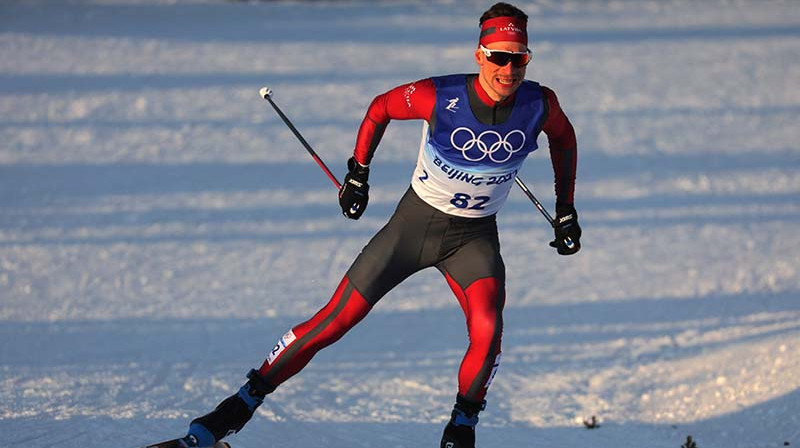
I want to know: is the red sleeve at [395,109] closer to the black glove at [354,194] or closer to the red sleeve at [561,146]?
the black glove at [354,194]

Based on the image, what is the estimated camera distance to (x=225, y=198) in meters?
10.3

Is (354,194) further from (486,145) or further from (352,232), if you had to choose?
(352,232)

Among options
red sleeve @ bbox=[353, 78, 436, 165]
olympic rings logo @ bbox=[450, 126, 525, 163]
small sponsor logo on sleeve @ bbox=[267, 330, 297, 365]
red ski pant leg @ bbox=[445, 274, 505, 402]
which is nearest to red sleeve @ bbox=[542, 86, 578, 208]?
olympic rings logo @ bbox=[450, 126, 525, 163]

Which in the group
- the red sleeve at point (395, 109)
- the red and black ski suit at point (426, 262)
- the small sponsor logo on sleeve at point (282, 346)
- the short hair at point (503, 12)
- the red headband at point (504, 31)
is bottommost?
the small sponsor logo on sleeve at point (282, 346)

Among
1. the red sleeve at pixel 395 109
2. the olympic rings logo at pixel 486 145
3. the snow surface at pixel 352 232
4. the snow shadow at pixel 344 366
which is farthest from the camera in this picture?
the snow surface at pixel 352 232

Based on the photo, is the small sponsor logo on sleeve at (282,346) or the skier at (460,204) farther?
the small sponsor logo on sleeve at (282,346)

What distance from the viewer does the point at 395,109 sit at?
221 inches

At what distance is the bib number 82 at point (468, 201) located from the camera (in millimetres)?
5637

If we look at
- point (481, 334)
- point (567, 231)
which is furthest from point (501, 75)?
point (481, 334)

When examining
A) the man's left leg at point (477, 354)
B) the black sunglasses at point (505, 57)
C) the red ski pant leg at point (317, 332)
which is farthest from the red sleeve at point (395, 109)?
the man's left leg at point (477, 354)

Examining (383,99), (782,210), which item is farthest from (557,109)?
(782,210)

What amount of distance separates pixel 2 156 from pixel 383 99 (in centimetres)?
643

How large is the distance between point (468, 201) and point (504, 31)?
88 centimetres

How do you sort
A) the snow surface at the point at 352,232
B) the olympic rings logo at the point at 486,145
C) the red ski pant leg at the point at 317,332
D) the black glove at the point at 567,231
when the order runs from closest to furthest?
the olympic rings logo at the point at 486,145 < the red ski pant leg at the point at 317,332 < the black glove at the point at 567,231 < the snow surface at the point at 352,232
